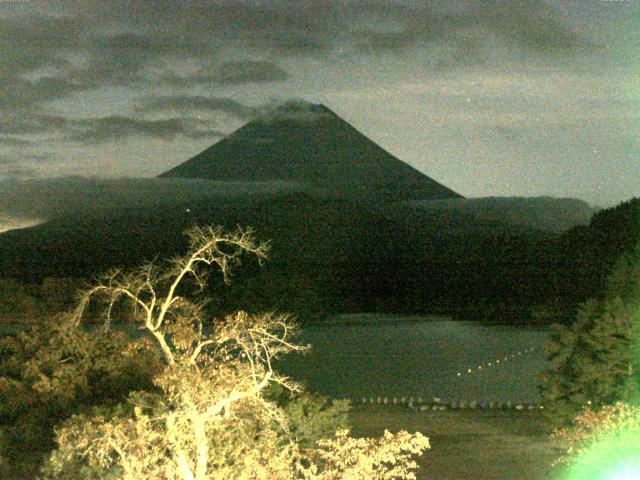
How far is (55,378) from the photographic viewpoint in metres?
12.7

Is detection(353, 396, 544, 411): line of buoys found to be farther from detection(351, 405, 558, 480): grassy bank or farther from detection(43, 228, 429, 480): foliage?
detection(43, 228, 429, 480): foliage

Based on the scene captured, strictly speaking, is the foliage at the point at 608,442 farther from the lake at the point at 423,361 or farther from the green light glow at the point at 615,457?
the lake at the point at 423,361

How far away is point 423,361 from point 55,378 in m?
29.2

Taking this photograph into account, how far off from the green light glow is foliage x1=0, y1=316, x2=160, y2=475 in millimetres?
5876

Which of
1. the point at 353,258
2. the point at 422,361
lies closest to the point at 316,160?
the point at 353,258

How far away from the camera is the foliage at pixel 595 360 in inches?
628

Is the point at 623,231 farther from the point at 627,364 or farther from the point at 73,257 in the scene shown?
the point at 73,257

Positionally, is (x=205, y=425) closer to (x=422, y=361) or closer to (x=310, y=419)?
(x=310, y=419)

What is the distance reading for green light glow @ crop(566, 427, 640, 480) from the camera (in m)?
9.80

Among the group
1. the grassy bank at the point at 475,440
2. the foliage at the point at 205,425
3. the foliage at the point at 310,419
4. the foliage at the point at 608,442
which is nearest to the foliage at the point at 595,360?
the grassy bank at the point at 475,440

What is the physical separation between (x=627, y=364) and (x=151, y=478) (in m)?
10.6

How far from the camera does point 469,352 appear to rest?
42.2 m

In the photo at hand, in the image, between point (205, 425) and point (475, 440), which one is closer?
point (205, 425)

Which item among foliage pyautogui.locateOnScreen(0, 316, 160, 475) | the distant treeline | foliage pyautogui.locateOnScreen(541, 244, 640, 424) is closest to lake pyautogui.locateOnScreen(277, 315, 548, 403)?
foliage pyautogui.locateOnScreen(541, 244, 640, 424)
